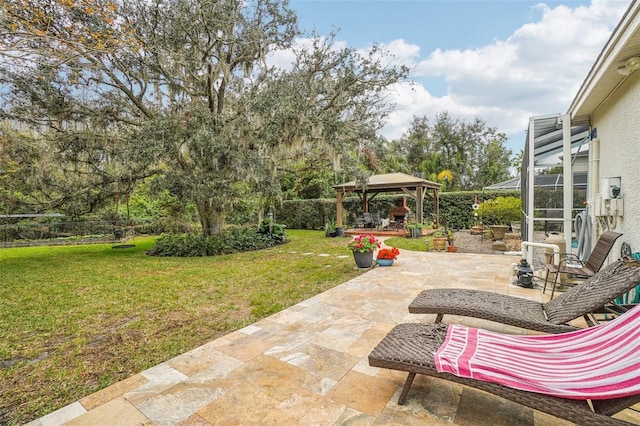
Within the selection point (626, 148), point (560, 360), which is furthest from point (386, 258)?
point (560, 360)

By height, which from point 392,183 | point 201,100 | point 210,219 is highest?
point 201,100

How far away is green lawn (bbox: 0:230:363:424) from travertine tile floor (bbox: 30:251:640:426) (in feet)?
1.24

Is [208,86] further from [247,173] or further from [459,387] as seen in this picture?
[459,387]

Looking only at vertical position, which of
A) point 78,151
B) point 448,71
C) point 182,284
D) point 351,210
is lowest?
point 182,284

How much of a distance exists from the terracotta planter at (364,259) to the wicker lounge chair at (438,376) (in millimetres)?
3814

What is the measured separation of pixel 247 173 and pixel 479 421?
7274mm

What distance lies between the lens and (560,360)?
1.78 meters

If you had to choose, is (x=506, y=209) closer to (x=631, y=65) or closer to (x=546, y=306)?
(x=631, y=65)

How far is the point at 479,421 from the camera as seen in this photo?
1.76 meters

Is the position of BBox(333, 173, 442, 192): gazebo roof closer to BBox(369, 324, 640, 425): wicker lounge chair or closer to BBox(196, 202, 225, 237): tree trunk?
BBox(196, 202, 225, 237): tree trunk

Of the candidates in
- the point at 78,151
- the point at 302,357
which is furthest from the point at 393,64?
the point at 78,151

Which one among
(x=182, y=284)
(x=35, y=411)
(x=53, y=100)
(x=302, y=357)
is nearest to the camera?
(x=35, y=411)

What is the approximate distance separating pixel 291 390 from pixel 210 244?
24.9 feet

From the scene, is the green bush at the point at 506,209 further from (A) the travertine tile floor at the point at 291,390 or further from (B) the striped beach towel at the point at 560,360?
Result: (B) the striped beach towel at the point at 560,360
